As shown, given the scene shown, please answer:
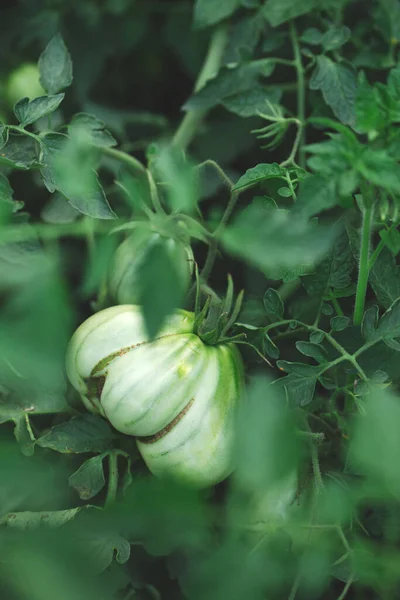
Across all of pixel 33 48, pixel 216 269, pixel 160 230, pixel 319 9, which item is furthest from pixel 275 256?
pixel 33 48

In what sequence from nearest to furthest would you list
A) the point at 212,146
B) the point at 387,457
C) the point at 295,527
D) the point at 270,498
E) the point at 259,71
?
the point at 387,457
the point at 295,527
the point at 270,498
the point at 259,71
the point at 212,146

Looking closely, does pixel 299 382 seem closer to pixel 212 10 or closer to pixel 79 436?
pixel 79 436

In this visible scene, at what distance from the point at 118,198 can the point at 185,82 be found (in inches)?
13.6

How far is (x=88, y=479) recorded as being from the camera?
2.19 feet

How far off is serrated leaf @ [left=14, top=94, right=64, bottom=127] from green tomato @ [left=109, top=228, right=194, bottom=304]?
0.14 meters

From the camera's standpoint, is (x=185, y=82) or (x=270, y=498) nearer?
(x=270, y=498)

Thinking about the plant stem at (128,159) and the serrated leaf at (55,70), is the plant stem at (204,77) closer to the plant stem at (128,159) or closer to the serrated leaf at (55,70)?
the plant stem at (128,159)

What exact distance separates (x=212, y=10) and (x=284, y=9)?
99 millimetres

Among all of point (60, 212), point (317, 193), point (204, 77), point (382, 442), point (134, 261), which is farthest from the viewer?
point (204, 77)

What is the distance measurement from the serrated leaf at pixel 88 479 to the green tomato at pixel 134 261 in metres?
0.16

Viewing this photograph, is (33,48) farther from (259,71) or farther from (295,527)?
(295,527)

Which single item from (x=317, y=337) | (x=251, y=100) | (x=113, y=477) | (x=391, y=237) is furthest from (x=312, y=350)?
(x=251, y=100)

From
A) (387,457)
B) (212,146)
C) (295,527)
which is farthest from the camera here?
(212,146)

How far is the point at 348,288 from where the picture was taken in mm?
694
